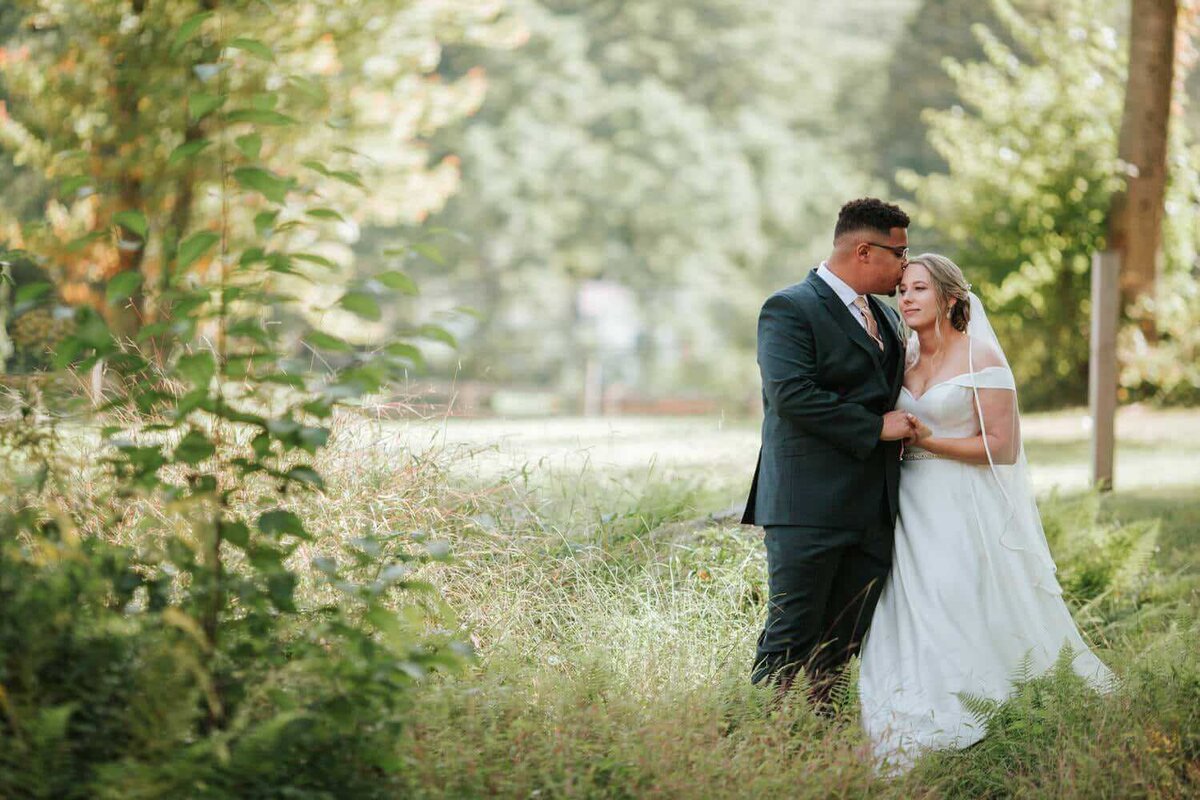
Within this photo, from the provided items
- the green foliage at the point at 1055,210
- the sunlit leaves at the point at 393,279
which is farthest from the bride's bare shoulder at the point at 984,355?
the green foliage at the point at 1055,210

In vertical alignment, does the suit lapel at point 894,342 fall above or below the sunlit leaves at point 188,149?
below

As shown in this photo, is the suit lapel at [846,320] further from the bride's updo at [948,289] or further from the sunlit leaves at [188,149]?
the sunlit leaves at [188,149]

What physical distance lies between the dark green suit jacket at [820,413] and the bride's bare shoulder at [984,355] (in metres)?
0.44

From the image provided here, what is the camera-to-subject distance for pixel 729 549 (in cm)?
629

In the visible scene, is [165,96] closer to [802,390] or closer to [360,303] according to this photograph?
[802,390]

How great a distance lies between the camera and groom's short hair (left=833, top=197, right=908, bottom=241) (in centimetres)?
479

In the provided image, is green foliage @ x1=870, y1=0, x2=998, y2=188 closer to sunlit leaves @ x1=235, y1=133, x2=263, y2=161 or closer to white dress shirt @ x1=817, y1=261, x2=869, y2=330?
white dress shirt @ x1=817, y1=261, x2=869, y2=330

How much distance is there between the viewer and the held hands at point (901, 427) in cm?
465

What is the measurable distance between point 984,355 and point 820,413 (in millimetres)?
928

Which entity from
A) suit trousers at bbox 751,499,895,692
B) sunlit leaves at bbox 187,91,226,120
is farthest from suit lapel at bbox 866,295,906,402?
sunlit leaves at bbox 187,91,226,120

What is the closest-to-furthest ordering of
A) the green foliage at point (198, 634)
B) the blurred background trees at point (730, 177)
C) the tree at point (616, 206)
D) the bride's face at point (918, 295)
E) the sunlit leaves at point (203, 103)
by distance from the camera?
the green foliage at point (198, 634) < the sunlit leaves at point (203, 103) < the bride's face at point (918, 295) < the blurred background trees at point (730, 177) < the tree at point (616, 206)

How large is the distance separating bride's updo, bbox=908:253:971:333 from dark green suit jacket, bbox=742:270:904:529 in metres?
0.42

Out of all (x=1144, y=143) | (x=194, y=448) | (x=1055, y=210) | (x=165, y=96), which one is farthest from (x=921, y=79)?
(x=194, y=448)

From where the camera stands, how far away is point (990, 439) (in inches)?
195
